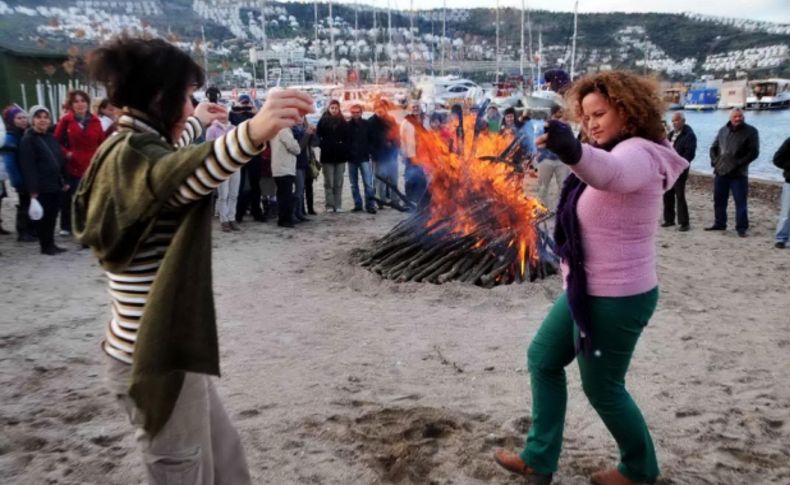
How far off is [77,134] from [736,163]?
34.1 ft

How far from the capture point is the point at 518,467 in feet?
10.6

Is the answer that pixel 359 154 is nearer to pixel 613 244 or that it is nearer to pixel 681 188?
pixel 681 188

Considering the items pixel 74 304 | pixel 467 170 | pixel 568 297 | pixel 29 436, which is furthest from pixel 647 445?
pixel 74 304

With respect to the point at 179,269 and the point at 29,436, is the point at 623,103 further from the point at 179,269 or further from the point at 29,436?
the point at 29,436

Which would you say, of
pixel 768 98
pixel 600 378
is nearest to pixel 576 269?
pixel 600 378

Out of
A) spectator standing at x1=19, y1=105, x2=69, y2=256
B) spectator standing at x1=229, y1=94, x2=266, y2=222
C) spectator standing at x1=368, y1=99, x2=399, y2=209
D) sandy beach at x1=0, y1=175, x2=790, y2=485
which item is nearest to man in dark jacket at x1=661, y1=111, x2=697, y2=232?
sandy beach at x1=0, y1=175, x2=790, y2=485

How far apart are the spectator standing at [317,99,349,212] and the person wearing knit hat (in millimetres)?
5026

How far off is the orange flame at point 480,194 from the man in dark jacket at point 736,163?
14.4 feet

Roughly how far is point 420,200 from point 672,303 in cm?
330

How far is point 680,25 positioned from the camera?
165625 mm

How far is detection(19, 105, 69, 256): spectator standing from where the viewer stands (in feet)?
27.7

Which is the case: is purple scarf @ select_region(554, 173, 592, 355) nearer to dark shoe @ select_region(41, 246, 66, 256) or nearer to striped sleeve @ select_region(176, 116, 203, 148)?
striped sleeve @ select_region(176, 116, 203, 148)

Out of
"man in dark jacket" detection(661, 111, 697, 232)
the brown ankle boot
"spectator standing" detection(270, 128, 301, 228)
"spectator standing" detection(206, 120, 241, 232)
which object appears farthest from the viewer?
"man in dark jacket" detection(661, 111, 697, 232)

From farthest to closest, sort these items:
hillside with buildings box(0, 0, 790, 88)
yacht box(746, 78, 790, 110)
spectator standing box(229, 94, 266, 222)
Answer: hillside with buildings box(0, 0, 790, 88) → yacht box(746, 78, 790, 110) → spectator standing box(229, 94, 266, 222)
